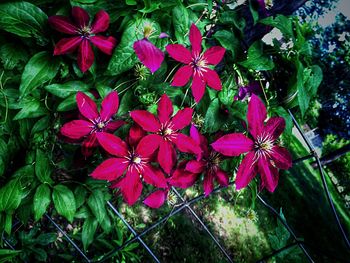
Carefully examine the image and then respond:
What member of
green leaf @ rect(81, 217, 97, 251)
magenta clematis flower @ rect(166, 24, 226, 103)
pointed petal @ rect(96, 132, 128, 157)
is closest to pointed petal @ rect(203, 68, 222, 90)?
magenta clematis flower @ rect(166, 24, 226, 103)

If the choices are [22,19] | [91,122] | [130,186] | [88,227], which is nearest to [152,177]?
[130,186]

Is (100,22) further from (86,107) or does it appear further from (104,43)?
(86,107)

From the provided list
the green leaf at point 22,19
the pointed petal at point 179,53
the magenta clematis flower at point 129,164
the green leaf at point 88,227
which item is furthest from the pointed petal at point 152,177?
the green leaf at point 88,227

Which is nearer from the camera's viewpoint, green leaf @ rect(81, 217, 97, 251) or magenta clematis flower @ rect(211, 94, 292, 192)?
magenta clematis flower @ rect(211, 94, 292, 192)

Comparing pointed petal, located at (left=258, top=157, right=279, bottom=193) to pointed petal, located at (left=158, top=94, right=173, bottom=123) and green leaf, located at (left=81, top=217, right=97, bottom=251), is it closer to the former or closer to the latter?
pointed petal, located at (left=158, top=94, right=173, bottom=123)

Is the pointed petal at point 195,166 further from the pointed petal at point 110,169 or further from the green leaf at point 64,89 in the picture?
the green leaf at point 64,89
